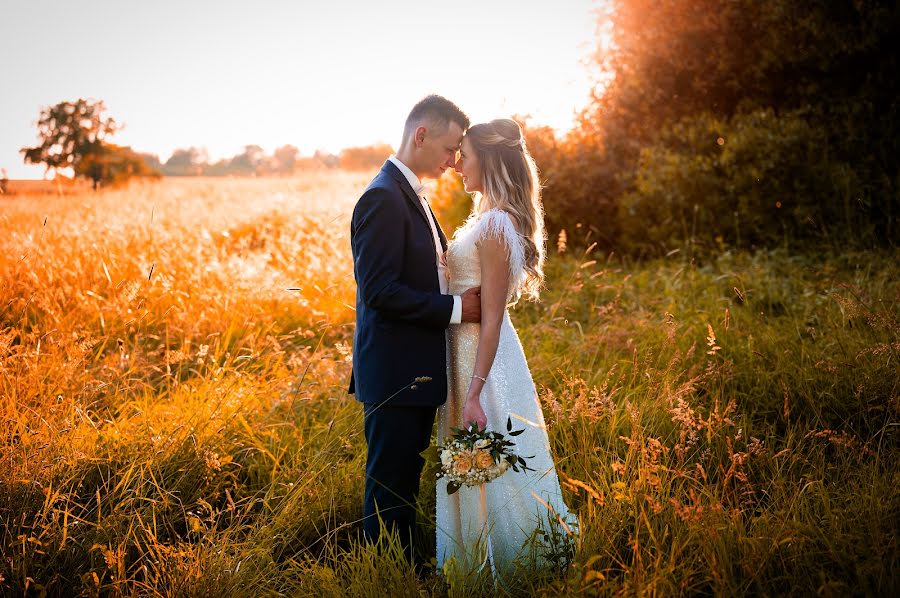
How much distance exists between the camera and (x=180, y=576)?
244cm

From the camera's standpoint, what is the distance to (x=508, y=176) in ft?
9.02

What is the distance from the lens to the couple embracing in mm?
2605

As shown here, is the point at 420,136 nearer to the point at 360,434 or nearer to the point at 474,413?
the point at 474,413


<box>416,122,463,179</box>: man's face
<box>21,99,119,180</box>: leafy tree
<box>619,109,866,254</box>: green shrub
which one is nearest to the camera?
<box>416,122,463,179</box>: man's face

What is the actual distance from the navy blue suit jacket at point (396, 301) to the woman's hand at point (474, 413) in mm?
148

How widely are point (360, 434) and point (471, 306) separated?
157cm

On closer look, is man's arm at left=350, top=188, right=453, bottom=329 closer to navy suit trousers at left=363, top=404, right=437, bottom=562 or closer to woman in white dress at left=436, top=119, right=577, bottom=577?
woman in white dress at left=436, top=119, right=577, bottom=577

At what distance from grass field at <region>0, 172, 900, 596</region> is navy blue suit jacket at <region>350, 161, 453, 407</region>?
55 cm

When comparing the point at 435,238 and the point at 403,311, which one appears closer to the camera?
the point at 403,311

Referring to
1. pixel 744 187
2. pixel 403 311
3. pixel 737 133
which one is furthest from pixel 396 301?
pixel 737 133

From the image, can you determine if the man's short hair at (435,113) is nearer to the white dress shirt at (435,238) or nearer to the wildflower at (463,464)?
the white dress shirt at (435,238)

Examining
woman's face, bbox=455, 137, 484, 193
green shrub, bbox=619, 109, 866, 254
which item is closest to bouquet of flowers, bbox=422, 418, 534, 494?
woman's face, bbox=455, 137, 484, 193

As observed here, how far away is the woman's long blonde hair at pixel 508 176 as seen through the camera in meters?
2.74

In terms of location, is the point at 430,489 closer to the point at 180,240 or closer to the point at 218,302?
the point at 218,302
